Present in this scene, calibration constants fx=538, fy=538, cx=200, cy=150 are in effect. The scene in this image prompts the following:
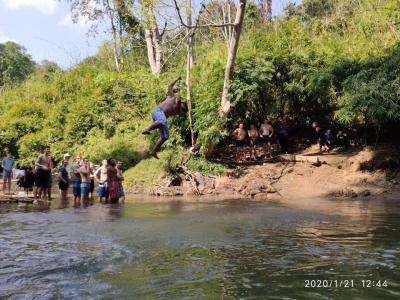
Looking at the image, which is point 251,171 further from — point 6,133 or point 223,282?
point 6,133

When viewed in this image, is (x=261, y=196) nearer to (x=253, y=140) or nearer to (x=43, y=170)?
(x=253, y=140)

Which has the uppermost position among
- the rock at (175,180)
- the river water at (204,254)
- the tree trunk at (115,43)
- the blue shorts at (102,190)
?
the tree trunk at (115,43)

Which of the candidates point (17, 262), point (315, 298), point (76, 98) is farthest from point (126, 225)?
point (76, 98)

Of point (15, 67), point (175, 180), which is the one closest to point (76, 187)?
point (175, 180)

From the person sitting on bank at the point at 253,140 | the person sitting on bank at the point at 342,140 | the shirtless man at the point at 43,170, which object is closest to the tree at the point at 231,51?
the person sitting on bank at the point at 253,140

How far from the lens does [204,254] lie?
327 inches

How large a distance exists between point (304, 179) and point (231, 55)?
4957mm

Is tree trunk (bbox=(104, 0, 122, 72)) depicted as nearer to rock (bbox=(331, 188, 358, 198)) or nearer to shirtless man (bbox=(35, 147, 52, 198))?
shirtless man (bbox=(35, 147, 52, 198))

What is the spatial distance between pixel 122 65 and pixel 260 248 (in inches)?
1021

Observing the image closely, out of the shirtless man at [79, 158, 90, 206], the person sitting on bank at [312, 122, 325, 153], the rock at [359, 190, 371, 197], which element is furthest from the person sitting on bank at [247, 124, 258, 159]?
the shirtless man at [79, 158, 90, 206]

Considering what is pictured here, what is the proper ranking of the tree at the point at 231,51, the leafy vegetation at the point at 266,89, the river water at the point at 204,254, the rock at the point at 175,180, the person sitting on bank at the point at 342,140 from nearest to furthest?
the river water at the point at 204,254 < the leafy vegetation at the point at 266,89 < the tree at the point at 231,51 < the rock at the point at 175,180 < the person sitting on bank at the point at 342,140

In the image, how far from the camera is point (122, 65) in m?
33.0

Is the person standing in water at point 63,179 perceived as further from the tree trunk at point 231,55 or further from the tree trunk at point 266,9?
the tree trunk at point 266,9

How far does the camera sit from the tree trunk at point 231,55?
18531 mm
